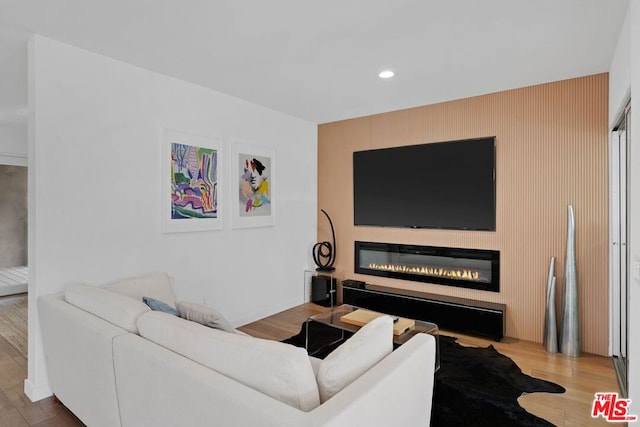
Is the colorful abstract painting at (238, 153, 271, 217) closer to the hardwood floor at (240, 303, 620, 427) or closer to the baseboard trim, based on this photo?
the hardwood floor at (240, 303, 620, 427)

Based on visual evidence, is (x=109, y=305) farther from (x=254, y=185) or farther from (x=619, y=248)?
(x=619, y=248)

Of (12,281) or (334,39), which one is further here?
(12,281)

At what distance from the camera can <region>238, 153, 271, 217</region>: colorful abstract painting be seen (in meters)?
4.13

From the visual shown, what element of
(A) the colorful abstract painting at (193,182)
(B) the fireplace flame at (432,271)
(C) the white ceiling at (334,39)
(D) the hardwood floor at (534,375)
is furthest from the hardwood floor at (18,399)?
(B) the fireplace flame at (432,271)

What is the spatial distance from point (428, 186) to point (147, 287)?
309 centimetres

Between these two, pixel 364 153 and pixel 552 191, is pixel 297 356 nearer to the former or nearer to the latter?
pixel 552 191

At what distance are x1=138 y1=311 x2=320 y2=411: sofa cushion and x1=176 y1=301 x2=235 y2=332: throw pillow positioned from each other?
15.1 inches

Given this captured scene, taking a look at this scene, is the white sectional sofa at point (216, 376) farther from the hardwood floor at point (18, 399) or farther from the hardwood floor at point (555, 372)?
the hardwood floor at point (555, 372)

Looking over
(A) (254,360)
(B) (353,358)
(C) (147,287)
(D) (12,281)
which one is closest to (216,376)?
(A) (254,360)

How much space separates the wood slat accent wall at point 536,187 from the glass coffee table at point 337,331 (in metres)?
1.19

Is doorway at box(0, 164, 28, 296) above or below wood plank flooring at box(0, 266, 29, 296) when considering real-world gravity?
above

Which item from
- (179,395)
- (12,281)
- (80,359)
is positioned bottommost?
(12,281)

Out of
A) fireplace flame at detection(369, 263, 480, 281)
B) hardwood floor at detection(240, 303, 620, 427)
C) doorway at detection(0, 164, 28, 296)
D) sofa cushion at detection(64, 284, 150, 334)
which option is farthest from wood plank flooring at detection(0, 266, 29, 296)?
fireplace flame at detection(369, 263, 480, 281)

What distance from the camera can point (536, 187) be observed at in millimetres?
3629
